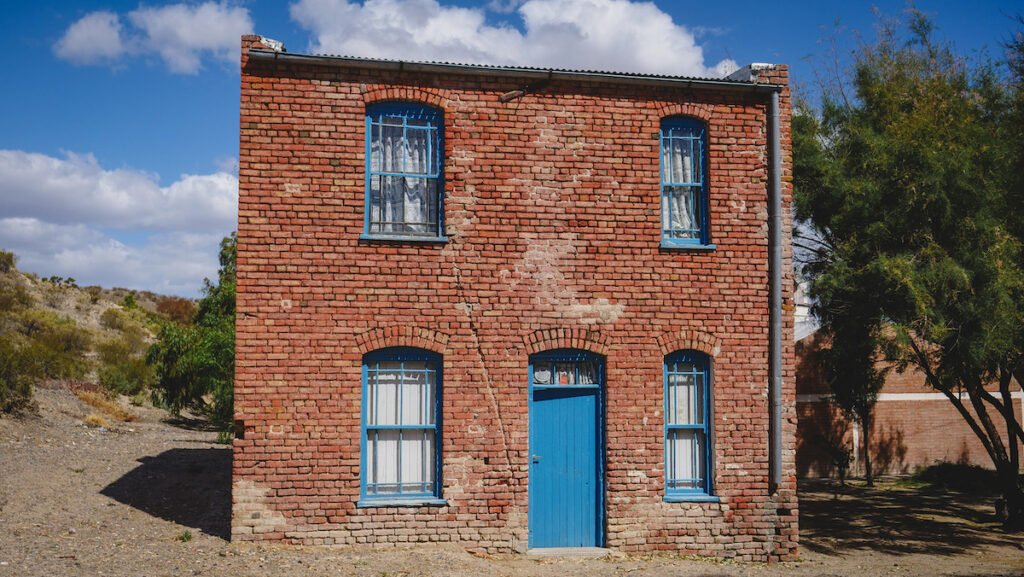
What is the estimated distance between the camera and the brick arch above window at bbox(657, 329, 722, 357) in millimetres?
10484

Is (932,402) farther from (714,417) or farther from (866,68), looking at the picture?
(714,417)

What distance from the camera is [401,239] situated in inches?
393

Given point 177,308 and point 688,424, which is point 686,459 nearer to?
point 688,424

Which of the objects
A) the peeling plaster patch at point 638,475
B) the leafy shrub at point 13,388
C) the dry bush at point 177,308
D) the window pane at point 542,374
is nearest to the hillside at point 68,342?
the leafy shrub at point 13,388

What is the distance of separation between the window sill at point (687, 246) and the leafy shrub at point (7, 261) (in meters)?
35.6

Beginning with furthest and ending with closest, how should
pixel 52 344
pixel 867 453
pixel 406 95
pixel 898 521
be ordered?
pixel 52 344 → pixel 867 453 → pixel 898 521 → pixel 406 95

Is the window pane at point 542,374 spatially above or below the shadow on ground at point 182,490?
above

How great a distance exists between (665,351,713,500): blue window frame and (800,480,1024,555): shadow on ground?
3.03 metres

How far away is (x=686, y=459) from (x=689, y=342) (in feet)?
5.15

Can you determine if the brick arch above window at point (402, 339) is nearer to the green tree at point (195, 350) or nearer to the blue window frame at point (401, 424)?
the blue window frame at point (401, 424)

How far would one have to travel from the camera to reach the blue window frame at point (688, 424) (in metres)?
10.6

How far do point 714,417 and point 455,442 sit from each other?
3.44m

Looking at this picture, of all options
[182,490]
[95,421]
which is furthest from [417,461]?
[95,421]

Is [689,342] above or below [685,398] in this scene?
above
